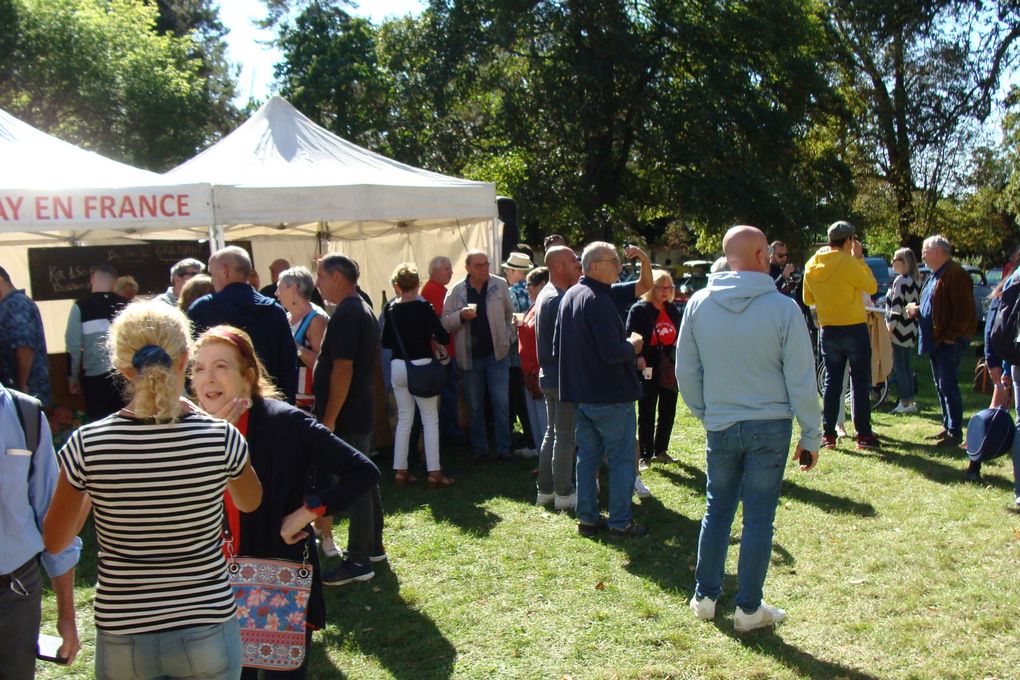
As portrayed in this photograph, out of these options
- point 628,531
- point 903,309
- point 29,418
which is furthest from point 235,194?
point 903,309

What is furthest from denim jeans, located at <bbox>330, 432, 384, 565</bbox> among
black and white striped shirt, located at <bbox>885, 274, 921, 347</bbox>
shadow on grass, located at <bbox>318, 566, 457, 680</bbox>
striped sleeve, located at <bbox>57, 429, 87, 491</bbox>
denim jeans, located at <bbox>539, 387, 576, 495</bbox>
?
black and white striped shirt, located at <bbox>885, 274, 921, 347</bbox>

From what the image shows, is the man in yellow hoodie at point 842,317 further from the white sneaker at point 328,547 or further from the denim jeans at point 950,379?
the white sneaker at point 328,547

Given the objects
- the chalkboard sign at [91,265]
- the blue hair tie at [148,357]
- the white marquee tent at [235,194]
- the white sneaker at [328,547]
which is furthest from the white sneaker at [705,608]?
the chalkboard sign at [91,265]

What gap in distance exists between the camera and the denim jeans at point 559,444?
6.59 m

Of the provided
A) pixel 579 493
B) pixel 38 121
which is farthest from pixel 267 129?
pixel 38 121

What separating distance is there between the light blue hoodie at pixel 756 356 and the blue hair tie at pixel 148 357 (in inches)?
106

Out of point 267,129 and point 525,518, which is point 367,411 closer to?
point 525,518

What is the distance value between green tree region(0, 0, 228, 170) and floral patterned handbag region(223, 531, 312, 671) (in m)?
27.0

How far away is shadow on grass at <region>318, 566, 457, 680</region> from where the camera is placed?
173 inches

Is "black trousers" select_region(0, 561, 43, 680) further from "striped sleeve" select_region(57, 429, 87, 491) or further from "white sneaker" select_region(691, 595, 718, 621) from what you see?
"white sneaker" select_region(691, 595, 718, 621)

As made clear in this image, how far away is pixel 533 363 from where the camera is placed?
25.2ft

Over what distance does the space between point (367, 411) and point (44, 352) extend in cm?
218

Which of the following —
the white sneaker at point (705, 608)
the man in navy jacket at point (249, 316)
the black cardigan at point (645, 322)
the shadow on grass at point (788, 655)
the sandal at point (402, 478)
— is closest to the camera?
the shadow on grass at point (788, 655)

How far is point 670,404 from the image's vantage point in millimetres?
7984
